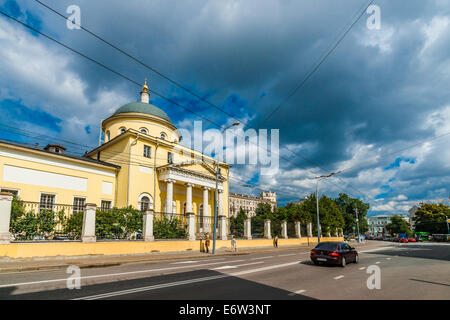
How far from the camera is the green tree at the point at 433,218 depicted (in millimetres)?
72938

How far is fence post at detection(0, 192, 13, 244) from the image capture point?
42.5ft

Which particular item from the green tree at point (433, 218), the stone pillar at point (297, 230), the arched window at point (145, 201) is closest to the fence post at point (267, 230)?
the stone pillar at point (297, 230)

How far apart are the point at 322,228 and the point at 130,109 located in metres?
33.3

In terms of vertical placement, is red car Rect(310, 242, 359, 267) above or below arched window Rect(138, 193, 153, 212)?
below

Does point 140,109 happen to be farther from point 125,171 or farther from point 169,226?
point 169,226

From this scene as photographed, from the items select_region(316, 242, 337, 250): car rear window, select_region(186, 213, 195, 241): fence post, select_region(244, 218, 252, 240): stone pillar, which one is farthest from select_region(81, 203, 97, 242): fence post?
select_region(244, 218, 252, 240): stone pillar

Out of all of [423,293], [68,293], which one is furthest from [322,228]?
[68,293]

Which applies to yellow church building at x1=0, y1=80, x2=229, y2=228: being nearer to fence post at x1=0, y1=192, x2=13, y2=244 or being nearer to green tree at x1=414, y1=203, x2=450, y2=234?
fence post at x1=0, y1=192, x2=13, y2=244

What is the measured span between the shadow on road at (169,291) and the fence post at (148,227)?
10.8 m

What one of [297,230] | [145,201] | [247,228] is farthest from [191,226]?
[297,230]

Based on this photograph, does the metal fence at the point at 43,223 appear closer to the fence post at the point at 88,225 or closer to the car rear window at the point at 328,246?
the fence post at the point at 88,225

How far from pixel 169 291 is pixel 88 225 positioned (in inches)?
443

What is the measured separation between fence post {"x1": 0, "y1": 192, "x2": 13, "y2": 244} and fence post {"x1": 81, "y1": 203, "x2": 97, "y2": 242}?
11.7 feet
